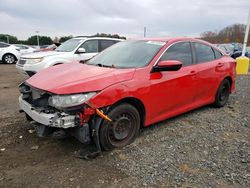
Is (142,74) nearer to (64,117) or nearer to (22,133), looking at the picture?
(64,117)

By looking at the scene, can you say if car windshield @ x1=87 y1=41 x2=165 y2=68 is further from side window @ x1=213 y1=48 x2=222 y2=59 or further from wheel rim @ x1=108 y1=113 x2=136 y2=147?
side window @ x1=213 y1=48 x2=222 y2=59

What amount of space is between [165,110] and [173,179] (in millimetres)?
1458

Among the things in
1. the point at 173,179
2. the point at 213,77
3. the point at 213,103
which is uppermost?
the point at 213,77

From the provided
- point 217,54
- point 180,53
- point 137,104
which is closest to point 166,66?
point 137,104

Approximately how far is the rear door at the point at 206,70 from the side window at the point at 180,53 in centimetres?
20

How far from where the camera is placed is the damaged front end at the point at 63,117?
→ 2.99 meters

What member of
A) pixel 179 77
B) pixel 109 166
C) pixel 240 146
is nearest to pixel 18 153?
pixel 109 166

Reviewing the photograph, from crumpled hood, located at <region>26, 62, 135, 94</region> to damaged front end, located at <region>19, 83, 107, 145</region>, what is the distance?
0.44 ft

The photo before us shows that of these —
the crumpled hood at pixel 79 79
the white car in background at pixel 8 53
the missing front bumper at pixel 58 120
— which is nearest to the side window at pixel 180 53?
the crumpled hood at pixel 79 79

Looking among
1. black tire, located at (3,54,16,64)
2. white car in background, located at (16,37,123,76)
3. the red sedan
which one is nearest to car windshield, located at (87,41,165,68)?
the red sedan

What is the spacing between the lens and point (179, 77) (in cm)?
414

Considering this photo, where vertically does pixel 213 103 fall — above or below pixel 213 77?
below

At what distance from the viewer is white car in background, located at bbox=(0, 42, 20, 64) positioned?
15909 millimetres

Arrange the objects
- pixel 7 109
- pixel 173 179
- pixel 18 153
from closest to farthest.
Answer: pixel 173 179
pixel 18 153
pixel 7 109
